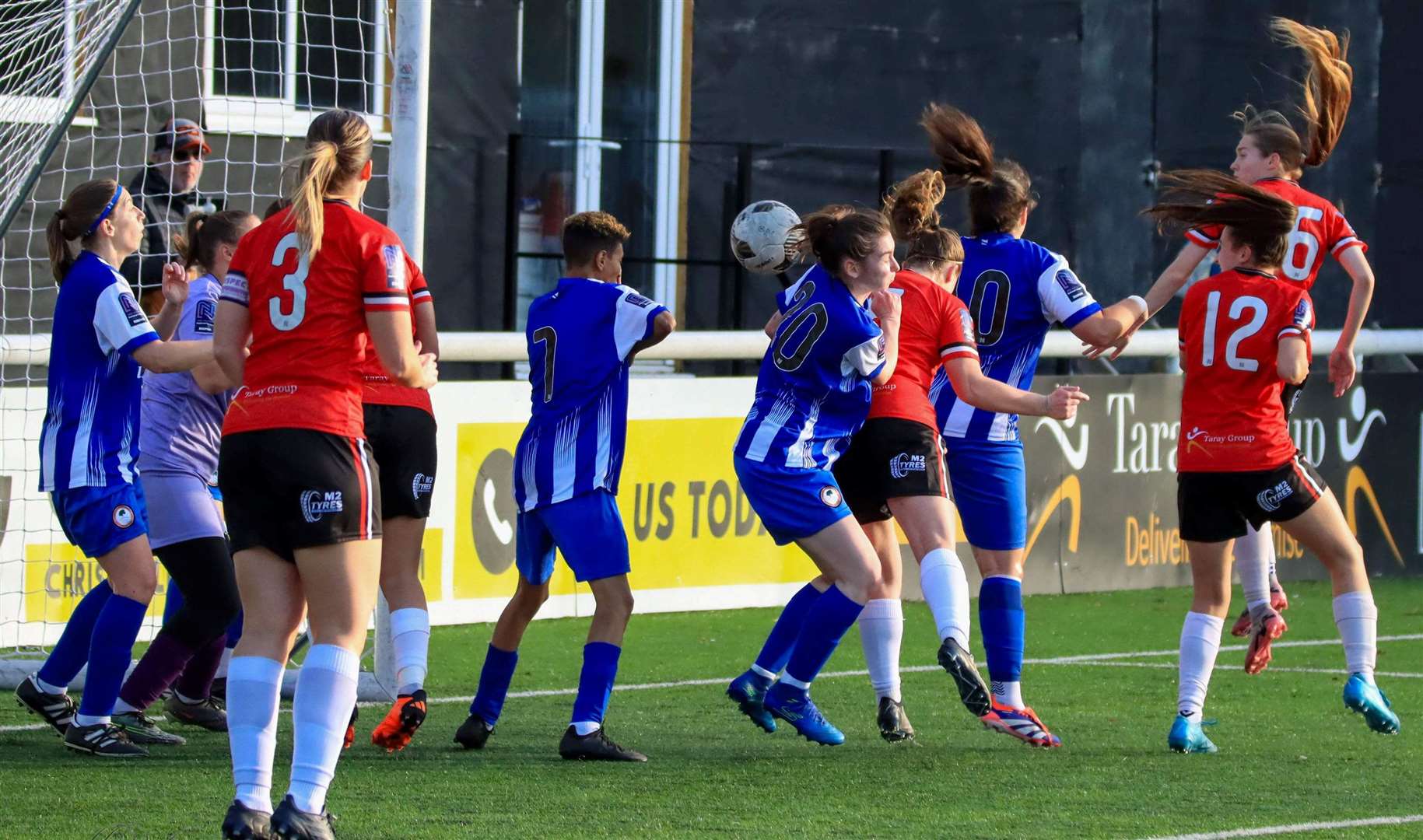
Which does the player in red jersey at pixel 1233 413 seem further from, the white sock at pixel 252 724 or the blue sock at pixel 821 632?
the white sock at pixel 252 724

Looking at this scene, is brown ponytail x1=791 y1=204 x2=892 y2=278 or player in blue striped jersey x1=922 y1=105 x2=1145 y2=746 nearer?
brown ponytail x1=791 y1=204 x2=892 y2=278

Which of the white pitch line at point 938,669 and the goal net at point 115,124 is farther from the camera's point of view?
the goal net at point 115,124

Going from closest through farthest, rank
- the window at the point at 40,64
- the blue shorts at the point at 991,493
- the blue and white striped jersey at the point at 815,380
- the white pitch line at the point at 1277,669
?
the blue and white striped jersey at the point at 815,380
the blue shorts at the point at 991,493
the window at the point at 40,64
the white pitch line at the point at 1277,669

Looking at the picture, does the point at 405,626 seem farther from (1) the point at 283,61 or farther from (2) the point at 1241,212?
(1) the point at 283,61

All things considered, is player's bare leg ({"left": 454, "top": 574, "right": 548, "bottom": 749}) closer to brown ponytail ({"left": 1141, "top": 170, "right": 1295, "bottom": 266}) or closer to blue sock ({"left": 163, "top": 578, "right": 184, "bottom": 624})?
blue sock ({"left": 163, "top": 578, "right": 184, "bottom": 624})

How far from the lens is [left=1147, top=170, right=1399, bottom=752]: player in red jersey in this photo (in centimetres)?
Result: 662

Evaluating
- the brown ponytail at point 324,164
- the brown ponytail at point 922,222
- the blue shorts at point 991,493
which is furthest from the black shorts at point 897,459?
the brown ponytail at point 324,164

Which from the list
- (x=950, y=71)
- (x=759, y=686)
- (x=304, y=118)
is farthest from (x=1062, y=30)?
(x=759, y=686)

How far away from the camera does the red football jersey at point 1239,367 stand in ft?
21.8

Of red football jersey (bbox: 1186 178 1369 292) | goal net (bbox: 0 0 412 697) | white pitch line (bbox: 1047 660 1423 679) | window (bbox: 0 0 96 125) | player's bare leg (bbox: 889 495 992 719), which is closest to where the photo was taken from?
player's bare leg (bbox: 889 495 992 719)

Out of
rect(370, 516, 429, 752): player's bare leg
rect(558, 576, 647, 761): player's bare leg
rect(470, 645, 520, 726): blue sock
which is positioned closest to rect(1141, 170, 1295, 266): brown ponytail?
rect(558, 576, 647, 761): player's bare leg

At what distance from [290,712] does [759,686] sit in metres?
1.86

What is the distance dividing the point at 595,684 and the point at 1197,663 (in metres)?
1.95

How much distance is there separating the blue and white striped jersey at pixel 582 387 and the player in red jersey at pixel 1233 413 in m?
1.82
